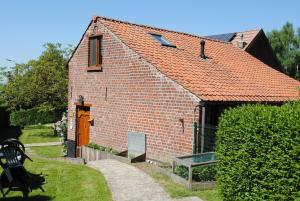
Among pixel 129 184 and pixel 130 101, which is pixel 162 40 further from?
pixel 129 184

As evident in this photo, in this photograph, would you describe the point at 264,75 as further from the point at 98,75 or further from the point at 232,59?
the point at 98,75

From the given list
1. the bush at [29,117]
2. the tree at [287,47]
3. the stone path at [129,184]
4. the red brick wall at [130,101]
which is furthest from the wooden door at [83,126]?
the tree at [287,47]

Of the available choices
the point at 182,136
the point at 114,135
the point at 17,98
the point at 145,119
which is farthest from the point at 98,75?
the point at 17,98

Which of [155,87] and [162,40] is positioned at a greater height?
[162,40]

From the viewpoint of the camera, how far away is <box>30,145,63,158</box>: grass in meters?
20.8

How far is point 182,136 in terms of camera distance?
13.6m

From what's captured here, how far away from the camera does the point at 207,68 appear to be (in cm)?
1695

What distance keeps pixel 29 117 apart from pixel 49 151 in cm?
1901

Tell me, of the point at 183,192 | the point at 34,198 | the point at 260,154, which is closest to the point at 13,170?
the point at 34,198

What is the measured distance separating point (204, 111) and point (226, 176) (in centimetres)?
378

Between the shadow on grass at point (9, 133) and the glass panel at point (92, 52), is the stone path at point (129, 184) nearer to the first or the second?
the glass panel at point (92, 52)

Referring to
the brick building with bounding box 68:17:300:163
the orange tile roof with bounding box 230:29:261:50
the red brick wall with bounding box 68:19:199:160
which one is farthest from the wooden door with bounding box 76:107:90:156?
the orange tile roof with bounding box 230:29:261:50

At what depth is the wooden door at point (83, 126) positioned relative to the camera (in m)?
19.3

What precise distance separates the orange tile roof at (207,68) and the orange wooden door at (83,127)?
16.1ft
